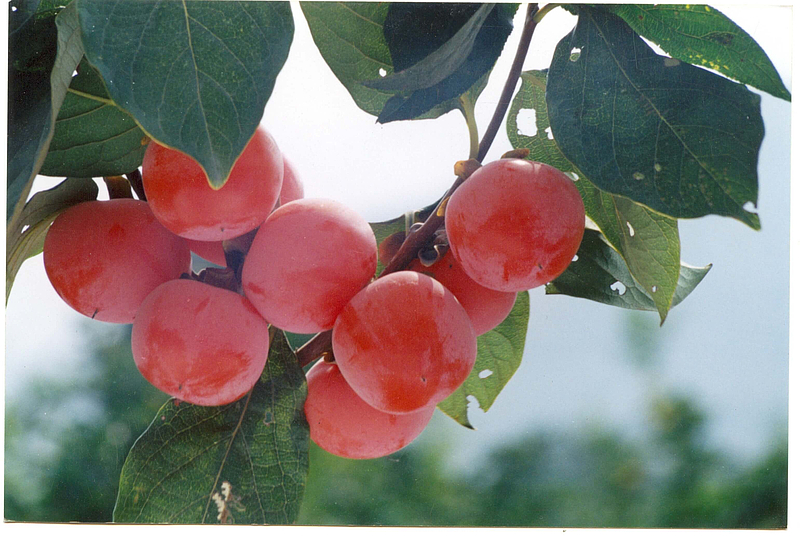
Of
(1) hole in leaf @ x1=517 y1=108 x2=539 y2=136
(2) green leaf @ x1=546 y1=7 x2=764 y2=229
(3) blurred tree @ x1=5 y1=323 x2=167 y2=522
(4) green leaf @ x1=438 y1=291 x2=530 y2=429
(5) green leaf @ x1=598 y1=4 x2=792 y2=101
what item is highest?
(5) green leaf @ x1=598 y1=4 x2=792 y2=101


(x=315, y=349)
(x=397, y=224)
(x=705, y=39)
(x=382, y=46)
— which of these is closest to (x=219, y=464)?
(x=315, y=349)

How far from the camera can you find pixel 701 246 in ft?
1.77

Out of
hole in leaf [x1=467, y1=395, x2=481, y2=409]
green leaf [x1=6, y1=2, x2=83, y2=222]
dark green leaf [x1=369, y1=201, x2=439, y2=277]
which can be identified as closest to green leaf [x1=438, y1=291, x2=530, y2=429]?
hole in leaf [x1=467, y1=395, x2=481, y2=409]

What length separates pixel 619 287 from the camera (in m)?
0.51

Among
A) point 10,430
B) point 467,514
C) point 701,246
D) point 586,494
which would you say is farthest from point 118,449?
point 701,246

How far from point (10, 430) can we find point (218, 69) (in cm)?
41

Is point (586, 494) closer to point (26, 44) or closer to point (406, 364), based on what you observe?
point (406, 364)

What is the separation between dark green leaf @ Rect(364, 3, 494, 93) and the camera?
0.39 m

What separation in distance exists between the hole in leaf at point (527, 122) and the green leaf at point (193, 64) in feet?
0.73

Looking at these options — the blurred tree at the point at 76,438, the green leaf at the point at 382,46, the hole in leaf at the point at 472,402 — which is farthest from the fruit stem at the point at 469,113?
the blurred tree at the point at 76,438

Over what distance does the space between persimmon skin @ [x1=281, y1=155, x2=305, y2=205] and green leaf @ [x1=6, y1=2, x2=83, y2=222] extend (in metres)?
0.13

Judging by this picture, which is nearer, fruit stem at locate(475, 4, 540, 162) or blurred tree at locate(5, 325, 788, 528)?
fruit stem at locate(475, 4, 540, 162)

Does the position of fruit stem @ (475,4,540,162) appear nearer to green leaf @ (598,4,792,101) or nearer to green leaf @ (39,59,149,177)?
green leaf @ (598,4,792,101)

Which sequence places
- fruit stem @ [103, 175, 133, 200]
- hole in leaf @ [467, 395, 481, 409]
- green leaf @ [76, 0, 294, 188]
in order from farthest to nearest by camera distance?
hole in leaf @ [467, 395, 481, 409]
fruit stem @ [103, 175, 133, 200]
green leaf @ [76, 0, 294, 188]
